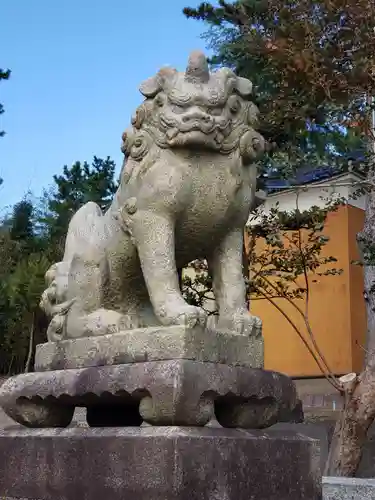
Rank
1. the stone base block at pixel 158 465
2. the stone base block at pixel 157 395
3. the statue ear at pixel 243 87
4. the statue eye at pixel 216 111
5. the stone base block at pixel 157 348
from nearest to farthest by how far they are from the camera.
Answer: the stone base block at pixel 158 465
the stone base block at pixel 157 395
the stone base block at pixel 157 348
the statue eye at pixel 216 111
the statue ear at pixel 243 87

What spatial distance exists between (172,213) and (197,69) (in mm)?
632

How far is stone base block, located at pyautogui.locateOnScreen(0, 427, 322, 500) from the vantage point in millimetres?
2576

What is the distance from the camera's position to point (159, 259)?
3.04 m

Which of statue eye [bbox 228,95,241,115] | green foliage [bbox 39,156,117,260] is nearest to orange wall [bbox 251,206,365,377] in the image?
green foliage [bbox 39,156,117,260]

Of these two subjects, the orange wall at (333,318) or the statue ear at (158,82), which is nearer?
the statue ear at (158,82)

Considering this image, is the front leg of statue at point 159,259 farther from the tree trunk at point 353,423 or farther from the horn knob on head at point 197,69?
the tree trunk at point 353,423

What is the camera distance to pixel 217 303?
10.7 feet

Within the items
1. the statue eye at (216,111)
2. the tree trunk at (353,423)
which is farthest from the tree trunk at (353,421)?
the statue eye at (216,111)

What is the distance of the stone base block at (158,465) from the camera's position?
2.58 m

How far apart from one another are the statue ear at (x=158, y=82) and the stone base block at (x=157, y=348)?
40.9 inches

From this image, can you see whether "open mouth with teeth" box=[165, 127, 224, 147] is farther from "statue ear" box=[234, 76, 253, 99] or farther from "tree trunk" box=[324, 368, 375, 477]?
"tree trunk" box=[324, 368, 375, 477]

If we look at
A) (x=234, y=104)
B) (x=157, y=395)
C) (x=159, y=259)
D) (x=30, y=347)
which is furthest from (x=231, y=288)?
(x=30, y=347)

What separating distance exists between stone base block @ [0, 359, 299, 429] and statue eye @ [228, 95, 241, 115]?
1.12 m

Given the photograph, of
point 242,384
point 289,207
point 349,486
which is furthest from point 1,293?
point 242,384
